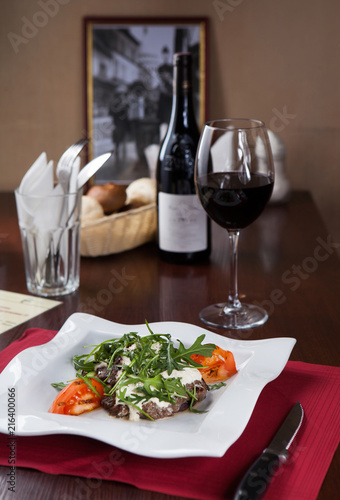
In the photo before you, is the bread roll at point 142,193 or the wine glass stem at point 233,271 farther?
the bread roll at point 142,193

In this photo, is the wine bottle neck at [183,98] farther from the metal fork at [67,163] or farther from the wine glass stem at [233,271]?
the wine glass stem at [233,271]

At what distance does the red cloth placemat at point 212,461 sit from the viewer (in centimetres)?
52

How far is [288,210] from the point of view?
1.68 metres

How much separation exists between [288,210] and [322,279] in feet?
1.89

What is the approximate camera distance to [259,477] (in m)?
0.52

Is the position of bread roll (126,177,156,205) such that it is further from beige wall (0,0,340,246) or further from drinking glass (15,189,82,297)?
beige wall (0,0,340,246)

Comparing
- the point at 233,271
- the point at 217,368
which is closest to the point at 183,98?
the point at 233,271

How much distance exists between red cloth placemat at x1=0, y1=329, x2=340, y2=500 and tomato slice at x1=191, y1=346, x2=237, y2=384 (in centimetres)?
6

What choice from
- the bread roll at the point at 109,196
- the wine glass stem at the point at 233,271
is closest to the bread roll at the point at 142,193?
the bread roll at the point at 109,196

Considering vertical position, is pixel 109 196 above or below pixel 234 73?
below

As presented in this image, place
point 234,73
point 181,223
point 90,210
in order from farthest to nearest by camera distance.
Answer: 1. point 234,73
2. point 90,210
3. point 181,223

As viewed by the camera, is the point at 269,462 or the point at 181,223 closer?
the point at 269,462

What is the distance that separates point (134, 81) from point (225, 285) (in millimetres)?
1194

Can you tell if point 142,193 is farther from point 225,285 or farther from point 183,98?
point 225,285
